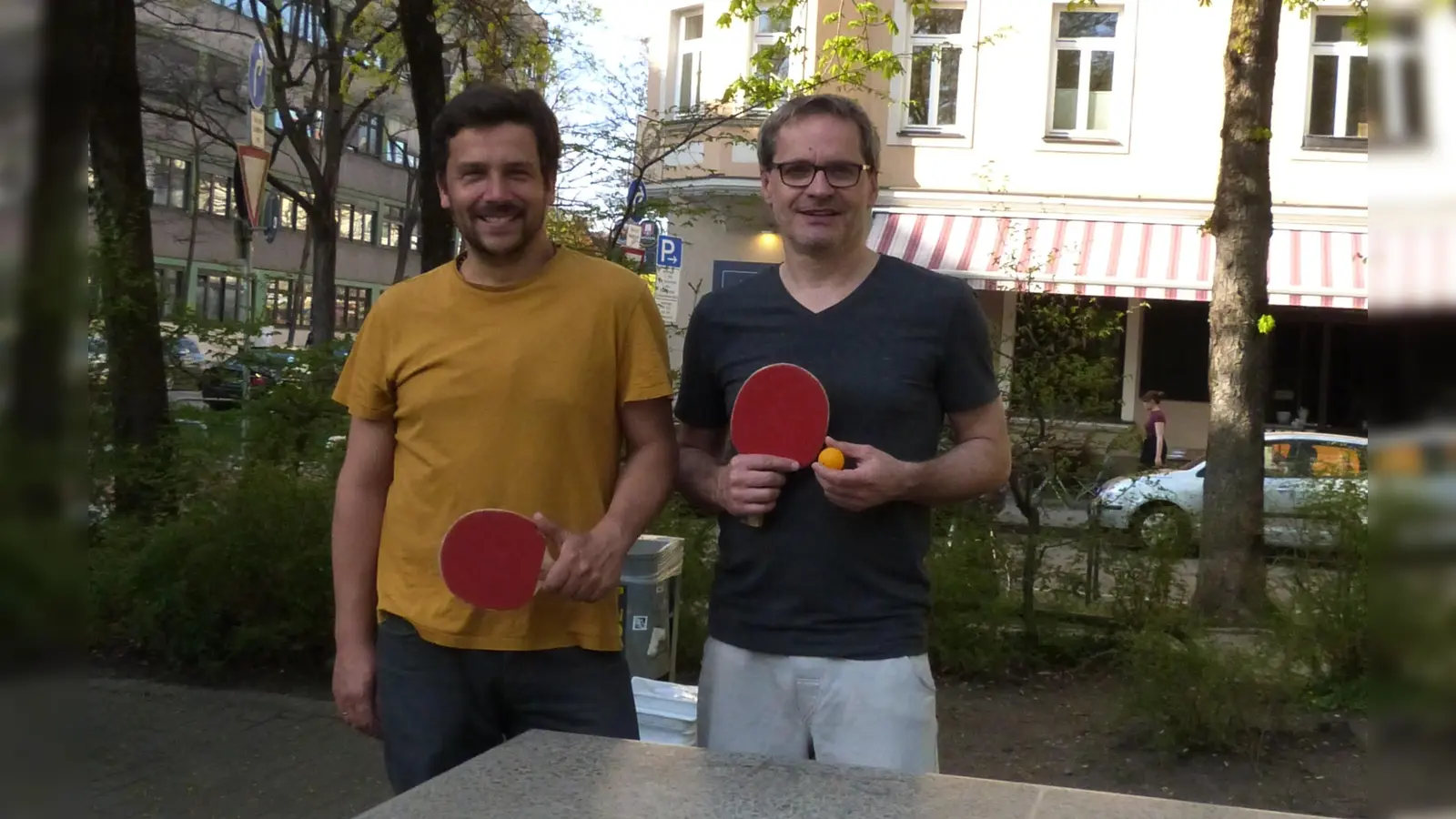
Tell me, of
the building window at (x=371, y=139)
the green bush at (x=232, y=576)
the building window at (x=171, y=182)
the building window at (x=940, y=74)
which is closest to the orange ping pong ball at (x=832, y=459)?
the green bush at (x=232, y=576)

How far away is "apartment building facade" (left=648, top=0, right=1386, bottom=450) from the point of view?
59.6 feet

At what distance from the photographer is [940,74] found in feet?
65.1

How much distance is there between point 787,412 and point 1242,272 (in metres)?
6.02

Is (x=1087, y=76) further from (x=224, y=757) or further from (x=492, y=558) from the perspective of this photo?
(x=492, y=558)

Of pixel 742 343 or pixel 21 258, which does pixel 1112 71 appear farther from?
pixel 21 258

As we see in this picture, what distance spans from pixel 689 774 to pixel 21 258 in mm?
1815

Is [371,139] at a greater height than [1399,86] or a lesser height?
greater

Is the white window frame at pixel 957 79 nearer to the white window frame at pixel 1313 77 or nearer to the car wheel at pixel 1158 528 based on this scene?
the white window frame at pixel 1313 77

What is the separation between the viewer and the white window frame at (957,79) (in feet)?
64.0

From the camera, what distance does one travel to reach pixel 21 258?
0.59 metres

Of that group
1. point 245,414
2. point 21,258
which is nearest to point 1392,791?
point 21,258

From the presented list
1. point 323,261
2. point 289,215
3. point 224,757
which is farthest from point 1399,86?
point 289,215

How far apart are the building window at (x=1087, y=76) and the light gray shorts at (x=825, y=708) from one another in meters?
18.1

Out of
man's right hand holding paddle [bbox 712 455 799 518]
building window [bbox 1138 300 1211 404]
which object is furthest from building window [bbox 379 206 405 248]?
man's right hand holding paddle [bbox 712 455 799 518]
